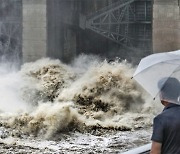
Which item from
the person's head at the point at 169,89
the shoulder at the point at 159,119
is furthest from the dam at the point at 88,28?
the shoulder at the point at 159,119

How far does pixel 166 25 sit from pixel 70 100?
4.52 m

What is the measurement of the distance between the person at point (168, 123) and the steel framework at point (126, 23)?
13822mm

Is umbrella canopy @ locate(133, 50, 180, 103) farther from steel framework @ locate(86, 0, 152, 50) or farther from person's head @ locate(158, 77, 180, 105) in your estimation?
steel framework @ locate(86, 0, 152, 50)

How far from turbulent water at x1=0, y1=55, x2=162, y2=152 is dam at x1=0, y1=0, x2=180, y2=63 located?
3.62 ft

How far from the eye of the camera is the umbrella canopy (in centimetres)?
335

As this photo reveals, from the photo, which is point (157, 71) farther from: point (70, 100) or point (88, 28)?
point (88, 28)

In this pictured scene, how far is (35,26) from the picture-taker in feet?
52.2

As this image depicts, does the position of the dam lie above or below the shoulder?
above

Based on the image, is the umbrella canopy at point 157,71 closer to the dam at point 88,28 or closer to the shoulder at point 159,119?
the shoulder at point 159,119

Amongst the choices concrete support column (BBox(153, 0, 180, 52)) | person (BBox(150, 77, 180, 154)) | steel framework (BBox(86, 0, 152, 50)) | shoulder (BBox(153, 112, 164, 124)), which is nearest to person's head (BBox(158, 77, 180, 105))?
person (BBox(150, 77, 180, 154))

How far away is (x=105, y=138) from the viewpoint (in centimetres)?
854

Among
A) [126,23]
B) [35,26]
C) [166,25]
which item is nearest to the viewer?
[166,25]

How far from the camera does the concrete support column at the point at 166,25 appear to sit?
14.3 m

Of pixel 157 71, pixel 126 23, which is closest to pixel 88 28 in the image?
pixel 126 23
